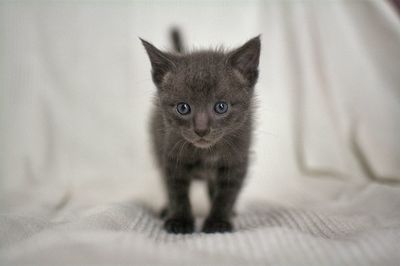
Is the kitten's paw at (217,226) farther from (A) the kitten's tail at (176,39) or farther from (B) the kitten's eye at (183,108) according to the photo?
(A) the kitten's tail at (176,39)

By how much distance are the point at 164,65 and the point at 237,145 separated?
453mm

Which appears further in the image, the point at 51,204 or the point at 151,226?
the point at 51,204

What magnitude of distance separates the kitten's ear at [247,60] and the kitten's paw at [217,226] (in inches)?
23.1

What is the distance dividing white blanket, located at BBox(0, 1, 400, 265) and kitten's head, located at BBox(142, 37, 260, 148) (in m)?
0.42

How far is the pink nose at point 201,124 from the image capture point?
1569 mm

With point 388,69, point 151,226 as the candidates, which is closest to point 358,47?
point 388,69

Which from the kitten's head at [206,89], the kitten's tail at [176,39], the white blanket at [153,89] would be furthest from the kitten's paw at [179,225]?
the kitten's tail at [176,39]

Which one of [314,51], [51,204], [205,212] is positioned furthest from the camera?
[314,51]

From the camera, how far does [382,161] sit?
2463 mm

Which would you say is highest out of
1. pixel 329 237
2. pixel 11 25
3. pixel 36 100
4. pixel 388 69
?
pixel 11 25

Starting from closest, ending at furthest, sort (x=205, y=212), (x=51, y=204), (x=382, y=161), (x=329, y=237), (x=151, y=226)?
1. (x=329, y=237)
2. (x=151, y=226)
3. (x=51, y=204)
4. (x=205, y=212)
5. (x=382, y=161)

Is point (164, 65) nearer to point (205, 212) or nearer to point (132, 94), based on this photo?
point (205, 212)

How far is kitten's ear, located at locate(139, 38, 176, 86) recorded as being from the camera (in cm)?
172

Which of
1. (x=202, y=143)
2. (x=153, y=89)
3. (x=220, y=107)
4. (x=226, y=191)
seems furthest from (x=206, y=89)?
(x=153, y=89)
